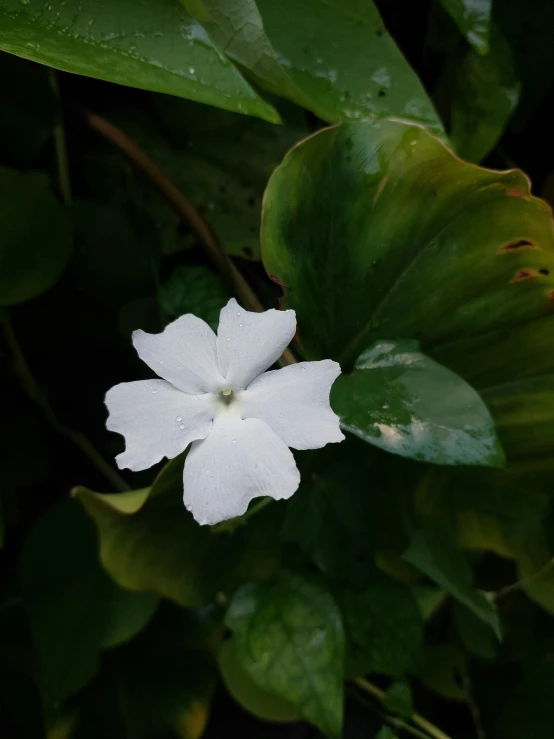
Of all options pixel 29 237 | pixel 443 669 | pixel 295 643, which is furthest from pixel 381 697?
pixel 29 237

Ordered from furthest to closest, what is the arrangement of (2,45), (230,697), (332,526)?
(230,697), (332,526), (2,45)

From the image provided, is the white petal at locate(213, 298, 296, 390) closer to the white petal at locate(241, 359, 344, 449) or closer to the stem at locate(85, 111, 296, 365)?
the white petal at locate(241, 359, 344, 449)

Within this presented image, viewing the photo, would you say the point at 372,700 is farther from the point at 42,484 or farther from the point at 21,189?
the point at 21,189

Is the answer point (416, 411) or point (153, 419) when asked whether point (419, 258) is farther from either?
point (153, 419)

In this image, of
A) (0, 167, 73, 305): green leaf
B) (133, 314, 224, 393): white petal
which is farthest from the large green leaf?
(0, 167, 73, 305): green leaf

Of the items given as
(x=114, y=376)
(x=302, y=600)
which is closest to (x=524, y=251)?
(x=302, y=600)

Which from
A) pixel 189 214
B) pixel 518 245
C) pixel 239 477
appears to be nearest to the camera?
pixel 239 477
